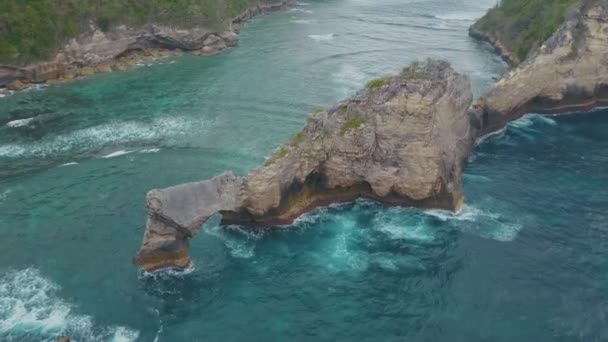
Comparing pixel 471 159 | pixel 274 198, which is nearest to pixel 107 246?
pixel 274 198

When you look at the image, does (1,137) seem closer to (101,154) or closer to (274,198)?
(101,154)

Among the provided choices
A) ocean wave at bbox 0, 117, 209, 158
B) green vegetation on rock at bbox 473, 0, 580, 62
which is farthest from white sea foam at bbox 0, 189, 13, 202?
green vegetation on rock at bbox 473, 0, 580, 62

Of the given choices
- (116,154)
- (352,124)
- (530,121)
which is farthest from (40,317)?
(530,121)

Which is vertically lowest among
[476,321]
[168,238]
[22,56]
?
[476,321]

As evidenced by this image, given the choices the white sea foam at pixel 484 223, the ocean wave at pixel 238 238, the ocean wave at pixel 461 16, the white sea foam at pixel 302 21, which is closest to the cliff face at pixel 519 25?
the ocean wave at pixel 461 16

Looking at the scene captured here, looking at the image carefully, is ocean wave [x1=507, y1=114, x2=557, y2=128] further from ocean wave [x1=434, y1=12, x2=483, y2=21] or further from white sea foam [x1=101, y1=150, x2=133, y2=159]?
ocean wave [x1=434, y1=12, x2=483, y2=21]

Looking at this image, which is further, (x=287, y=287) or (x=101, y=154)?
(x=101, y=154)
